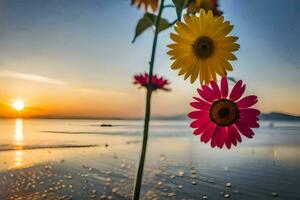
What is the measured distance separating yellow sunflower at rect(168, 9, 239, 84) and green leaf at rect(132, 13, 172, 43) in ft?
0.06

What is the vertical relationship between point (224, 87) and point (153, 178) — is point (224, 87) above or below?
above

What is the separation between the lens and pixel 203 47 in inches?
6.5

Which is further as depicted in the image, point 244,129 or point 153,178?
point 153,178

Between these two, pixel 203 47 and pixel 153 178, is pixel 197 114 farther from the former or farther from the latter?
pixel 153 178

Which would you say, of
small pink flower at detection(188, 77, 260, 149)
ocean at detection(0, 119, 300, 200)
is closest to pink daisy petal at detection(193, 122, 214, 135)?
small pink flower at detection(188, 77, 260, 149)

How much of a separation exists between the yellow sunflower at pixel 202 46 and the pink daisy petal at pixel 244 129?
0.02 metres

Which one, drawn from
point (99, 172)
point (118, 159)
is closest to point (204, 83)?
point (99, 172)

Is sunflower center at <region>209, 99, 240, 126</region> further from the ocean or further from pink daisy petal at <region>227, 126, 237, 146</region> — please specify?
the ocean

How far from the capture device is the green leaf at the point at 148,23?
0.18 metres

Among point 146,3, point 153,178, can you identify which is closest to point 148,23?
point 146,3

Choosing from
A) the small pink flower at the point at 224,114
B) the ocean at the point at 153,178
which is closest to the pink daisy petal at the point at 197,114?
the small pink flower at the point at 224,114

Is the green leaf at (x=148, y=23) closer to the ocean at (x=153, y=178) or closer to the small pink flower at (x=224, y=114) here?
the small pink flower at (x=224, y=114)

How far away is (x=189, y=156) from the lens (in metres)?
5.65

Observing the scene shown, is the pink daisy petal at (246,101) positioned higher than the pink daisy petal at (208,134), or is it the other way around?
the pink daisy petal at (246,101)
